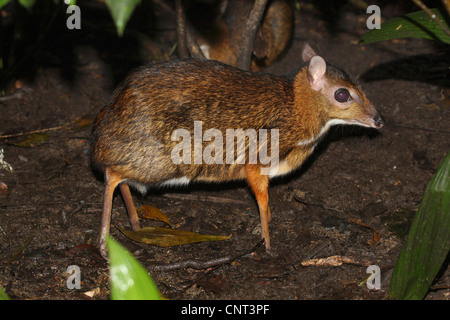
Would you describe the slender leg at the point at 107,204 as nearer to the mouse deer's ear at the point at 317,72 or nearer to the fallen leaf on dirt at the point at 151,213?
the fallen leaf on dirt at the point at 151,213

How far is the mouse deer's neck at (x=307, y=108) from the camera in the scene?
4.41 meters

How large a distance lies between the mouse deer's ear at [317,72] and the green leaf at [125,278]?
2.58 meters

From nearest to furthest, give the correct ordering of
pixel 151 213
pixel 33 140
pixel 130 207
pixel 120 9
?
pixel 120 9 → pixel 130 207 → pixel 151 213 → pixel 33 140

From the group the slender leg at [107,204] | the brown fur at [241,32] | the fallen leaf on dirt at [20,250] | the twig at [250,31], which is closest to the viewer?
the fallen leaf on dirt at [20,250]

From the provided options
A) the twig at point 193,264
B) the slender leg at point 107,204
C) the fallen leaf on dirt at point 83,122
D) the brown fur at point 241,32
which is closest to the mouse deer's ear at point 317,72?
the twig at point 193,264

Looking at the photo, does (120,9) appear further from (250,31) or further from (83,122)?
(83,122)

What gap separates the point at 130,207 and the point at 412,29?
270 centimetres

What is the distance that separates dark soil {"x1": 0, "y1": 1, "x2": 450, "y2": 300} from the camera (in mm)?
3873

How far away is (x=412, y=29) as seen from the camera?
435 centimetres

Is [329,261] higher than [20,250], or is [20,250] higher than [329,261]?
[20,250]

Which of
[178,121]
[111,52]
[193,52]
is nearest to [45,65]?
[111,52]

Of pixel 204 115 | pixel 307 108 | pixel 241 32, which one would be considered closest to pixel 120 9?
pixel 204 115

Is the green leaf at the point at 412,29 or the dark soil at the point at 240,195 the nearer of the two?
the dark soil at the point at 240,195

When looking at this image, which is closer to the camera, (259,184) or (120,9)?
(120,9)
